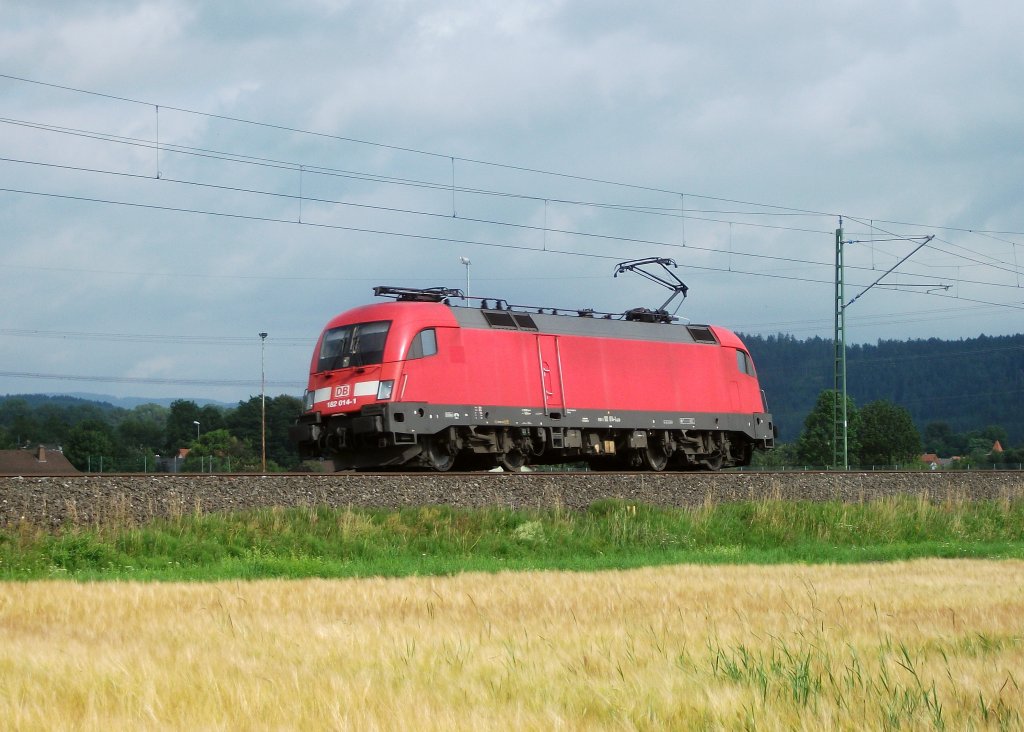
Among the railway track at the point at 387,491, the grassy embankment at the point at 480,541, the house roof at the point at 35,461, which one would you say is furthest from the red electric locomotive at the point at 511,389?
the house roof at the point at 35,461

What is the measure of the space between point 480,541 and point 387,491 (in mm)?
3283

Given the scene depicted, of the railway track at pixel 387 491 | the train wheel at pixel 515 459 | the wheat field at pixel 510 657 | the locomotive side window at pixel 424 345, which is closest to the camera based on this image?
the wheat field at pixel 510 657

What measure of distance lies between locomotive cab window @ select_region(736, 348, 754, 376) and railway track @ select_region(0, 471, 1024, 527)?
599cm

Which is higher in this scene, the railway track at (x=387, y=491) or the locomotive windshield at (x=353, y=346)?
the locomotive windshield at (x=353, y=346)

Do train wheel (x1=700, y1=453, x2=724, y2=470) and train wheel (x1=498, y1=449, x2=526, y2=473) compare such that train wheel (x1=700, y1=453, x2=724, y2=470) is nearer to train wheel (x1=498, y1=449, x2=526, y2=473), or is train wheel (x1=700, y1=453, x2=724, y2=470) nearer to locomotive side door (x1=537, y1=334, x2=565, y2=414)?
locomotive side door (x1=537, y1=334, x2=565, y2=414)

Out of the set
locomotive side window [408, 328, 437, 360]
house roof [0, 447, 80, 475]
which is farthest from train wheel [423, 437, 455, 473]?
house roof [0, 447, 80, 475]

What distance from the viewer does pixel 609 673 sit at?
7.06 m

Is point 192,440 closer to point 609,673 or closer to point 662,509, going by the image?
point 662,509

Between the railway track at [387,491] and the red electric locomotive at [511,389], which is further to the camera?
the red electric locomotive at [511,389]

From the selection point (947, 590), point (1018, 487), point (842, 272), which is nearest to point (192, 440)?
point (842, 272)

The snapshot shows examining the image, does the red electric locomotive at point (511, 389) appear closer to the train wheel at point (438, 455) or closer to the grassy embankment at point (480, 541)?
the train wheel at point (438, 455)

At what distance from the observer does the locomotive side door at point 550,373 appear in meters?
31.3

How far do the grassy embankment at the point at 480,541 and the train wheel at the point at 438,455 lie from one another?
19.8 feet

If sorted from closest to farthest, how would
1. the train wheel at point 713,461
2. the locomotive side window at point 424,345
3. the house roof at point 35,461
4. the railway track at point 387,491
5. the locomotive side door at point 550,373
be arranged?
the railway track at point 387,491
the locomotive side window at point 424,345
the locomotive side door at point 550,373
the train wheel at point 713,461
the house roof at point 35,461
